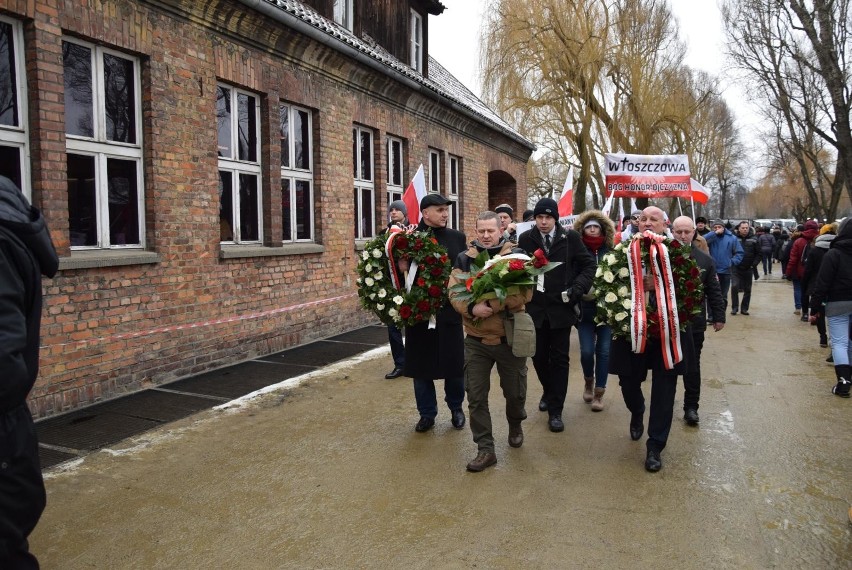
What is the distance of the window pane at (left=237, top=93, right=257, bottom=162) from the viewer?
927 cm

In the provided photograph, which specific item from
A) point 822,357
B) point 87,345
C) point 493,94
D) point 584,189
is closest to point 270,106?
point 87,345

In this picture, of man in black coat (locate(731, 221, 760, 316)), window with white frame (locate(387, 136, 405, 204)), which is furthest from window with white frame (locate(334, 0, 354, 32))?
man in black coat (locate(731, 221, 760, 316))

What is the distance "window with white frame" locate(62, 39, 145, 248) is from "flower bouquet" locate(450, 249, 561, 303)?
4203 mm

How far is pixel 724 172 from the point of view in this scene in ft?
194

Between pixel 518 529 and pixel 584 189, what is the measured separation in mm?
24523

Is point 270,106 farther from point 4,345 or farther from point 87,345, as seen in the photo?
point 4,345

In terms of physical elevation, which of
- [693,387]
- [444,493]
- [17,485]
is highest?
[17,485]

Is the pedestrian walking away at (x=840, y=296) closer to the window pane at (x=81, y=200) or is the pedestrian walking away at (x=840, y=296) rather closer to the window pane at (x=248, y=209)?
the window pane at (x=248, y=209)

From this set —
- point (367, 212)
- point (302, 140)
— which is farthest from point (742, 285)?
point (302, 140)

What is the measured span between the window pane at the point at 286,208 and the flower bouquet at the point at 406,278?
15.5 ft

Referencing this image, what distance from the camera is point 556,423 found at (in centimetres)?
593

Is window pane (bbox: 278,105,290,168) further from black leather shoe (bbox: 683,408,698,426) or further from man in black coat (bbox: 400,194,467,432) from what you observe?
black leather shoe (bbox: 683,408,698,426)

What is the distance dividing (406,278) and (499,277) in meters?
1.13

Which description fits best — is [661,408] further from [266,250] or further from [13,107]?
[13,107]
